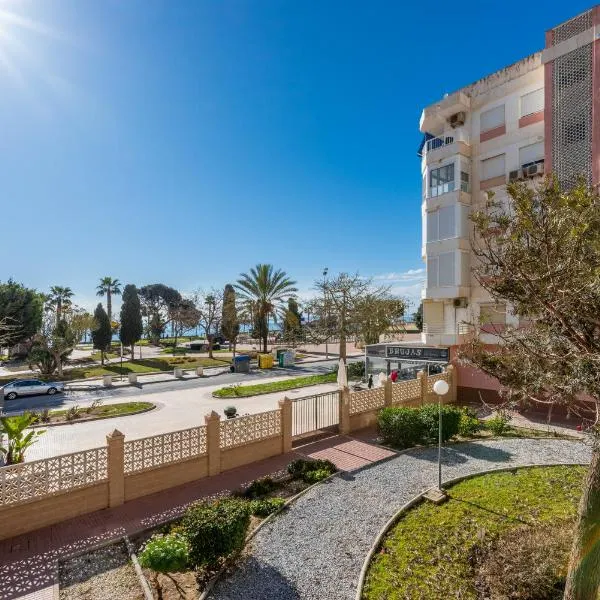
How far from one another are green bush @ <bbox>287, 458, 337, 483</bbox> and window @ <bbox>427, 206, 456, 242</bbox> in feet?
45.2

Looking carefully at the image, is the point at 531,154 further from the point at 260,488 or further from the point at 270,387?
the point at 270,387

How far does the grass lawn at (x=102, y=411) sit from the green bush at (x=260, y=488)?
11458mm

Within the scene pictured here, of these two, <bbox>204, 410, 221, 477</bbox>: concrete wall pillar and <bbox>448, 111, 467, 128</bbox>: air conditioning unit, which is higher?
<bbox>448, 111, 467, 128</bbox>: air conditioning unit

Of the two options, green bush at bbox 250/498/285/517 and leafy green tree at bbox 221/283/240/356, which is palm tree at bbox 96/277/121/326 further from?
green bush at bbox 250/498/285/517

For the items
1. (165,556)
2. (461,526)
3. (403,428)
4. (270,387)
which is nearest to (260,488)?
(165,556)

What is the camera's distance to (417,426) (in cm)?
1227

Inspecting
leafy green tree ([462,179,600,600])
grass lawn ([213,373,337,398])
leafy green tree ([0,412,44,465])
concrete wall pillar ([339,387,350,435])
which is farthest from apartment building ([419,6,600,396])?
leafy green tree ([0,412,44,465])

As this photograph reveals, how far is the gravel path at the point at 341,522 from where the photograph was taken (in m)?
5.80

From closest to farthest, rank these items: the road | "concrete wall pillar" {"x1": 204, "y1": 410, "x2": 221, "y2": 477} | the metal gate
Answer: "concrete wall pillar" {"x1": 204, "y1": 410, "x2": 221, "y2": 477} < the metal gate < the road

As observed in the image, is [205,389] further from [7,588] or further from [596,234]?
[596,234]

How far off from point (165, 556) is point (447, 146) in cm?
2075

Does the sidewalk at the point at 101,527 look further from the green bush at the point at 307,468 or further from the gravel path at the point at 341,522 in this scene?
the gravel path at the point at 341,522

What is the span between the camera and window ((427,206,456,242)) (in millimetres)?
19469

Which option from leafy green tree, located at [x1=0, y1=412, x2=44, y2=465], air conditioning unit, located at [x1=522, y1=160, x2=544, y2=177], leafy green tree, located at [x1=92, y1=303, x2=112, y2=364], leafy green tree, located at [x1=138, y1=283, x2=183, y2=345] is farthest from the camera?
leafy green tree, located at [x1=138, y1=283, x2=183, y2=345]
